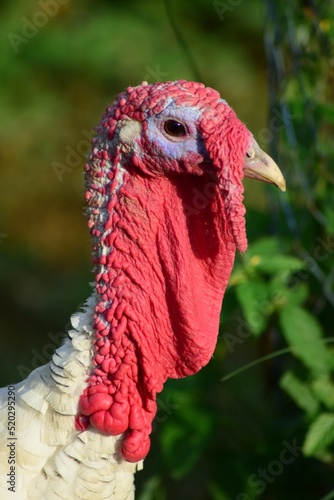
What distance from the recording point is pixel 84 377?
103 inches

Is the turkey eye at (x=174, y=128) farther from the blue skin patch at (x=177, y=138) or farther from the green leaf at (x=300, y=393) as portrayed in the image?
the green leaf at (x=300, y=393)

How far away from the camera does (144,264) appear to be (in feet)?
8.56

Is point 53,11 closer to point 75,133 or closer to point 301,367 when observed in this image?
point 75,133

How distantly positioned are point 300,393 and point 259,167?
180cm

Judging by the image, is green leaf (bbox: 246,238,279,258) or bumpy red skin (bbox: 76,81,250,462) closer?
bumpy red skin (bbox: 76,81,250,462)

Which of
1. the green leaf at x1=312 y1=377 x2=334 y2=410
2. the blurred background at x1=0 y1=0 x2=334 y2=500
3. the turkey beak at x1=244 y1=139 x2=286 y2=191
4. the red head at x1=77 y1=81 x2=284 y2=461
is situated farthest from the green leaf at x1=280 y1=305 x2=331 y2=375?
the turkey beak at x1=244 y1=139 x2=286 y2=191

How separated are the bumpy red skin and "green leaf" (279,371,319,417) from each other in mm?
1443

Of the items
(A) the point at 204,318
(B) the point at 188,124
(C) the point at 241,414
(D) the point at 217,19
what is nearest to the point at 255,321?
(A) the point at 204,318

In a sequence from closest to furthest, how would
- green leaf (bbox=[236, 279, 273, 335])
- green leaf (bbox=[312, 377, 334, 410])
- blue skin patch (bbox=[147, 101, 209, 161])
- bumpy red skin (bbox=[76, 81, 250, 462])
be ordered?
blue skin patch (bbox=[147, 101, 209, 161]) < bumpy red skin (bbox=[76, 81, 250, 462]) < green leaf (bbox=[236, 279, 273, 335]) < green leaf (bbox=[312, 377, 334, 410])

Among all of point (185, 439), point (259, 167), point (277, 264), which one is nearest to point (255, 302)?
point (277, 264)

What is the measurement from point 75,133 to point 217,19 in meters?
1.78

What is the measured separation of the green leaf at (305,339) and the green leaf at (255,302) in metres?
0.10

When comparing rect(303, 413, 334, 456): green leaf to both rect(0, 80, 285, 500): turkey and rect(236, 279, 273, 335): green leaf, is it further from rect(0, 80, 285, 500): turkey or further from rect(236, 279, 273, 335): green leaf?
rect(0, 80, 285, 500): turkey

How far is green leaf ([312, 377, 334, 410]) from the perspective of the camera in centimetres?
395
